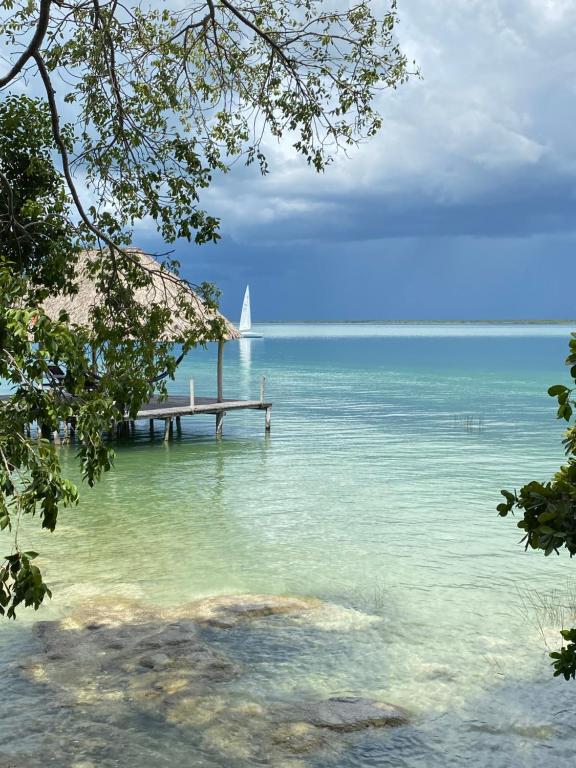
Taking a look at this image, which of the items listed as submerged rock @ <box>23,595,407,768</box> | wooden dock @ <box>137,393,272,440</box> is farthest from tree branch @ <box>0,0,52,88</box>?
wooden dock @ <box>137,393,272,440</box>

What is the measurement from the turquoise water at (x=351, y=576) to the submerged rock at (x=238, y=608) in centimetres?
43

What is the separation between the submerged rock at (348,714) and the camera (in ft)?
21.9

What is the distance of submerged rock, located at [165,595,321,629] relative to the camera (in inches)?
362

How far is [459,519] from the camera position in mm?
14703

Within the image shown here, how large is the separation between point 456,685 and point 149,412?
17.0 meters

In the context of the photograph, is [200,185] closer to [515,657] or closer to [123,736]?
[123,736]

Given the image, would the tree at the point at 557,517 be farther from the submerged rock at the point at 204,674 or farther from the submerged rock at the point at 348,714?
the submerged rock at the point at 348,714

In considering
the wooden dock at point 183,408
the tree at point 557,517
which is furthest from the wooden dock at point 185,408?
the tree at point 557,517

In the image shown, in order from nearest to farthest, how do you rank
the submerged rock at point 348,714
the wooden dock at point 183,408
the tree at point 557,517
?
the tree at point 557,517, the submerged rock at point 348,714, the wooden dock at point 183,408

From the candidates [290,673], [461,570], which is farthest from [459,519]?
[290,673]

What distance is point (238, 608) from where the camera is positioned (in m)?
9.53

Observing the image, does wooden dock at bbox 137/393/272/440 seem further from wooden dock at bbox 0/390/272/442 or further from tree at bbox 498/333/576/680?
tree at bbox 498/333/576/680

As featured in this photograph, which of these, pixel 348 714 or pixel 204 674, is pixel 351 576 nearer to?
pixel 204 674

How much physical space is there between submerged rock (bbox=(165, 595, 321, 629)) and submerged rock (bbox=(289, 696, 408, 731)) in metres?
2.14
